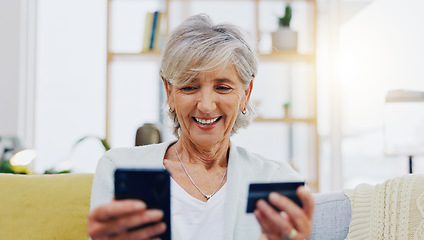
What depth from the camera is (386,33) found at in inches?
137

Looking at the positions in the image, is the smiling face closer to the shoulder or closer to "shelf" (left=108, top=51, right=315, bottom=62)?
the shoulder

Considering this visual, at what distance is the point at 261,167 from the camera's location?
1.58 m

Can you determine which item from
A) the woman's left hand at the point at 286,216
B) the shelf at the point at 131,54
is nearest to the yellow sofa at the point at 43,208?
the woman's left hand at the point at 286,216

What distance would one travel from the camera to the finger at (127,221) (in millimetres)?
903

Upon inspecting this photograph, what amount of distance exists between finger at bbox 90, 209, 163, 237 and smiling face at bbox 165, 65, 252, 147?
525 mm

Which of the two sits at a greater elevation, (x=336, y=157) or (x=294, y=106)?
(x=294, y=106)

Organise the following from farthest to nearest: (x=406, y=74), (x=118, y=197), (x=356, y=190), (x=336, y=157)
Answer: (x=336, y=157) → (x=406, y=74) → (x=356, y=190) → (x=118, y=197)

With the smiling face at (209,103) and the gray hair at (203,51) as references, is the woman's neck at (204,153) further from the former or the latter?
the gray hair at (203,51)

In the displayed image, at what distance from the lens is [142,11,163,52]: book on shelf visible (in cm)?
345

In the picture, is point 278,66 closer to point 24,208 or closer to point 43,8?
point 43,8

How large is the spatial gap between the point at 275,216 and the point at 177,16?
2.94m

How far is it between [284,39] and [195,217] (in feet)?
7.76

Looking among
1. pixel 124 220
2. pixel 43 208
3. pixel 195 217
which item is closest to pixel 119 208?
pixel 124 220

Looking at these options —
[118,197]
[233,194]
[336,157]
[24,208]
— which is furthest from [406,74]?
[118,197]
